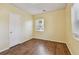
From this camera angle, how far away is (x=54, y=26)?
536 cm

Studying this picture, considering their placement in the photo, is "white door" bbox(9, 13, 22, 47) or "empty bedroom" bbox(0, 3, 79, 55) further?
"white door" bbox(9, 13, 22, 47)

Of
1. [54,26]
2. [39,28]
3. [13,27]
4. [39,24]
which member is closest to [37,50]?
[13,27]

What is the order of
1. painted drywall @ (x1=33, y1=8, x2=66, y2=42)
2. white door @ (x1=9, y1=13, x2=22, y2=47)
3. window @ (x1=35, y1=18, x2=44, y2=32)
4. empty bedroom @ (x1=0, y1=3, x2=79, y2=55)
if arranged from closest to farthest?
empty bedroom @ (x1=0, y1=3, x2=79, y2=55) < white door @ (x1=9, y1=13, x2=22, y2=47) < painted drywall @ (x1=33, y1=8, x2=66, y2=42) < window @ (x1=35, y1=18, x2=44, y2=32)

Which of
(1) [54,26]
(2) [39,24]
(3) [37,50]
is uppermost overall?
(2) [39,24]

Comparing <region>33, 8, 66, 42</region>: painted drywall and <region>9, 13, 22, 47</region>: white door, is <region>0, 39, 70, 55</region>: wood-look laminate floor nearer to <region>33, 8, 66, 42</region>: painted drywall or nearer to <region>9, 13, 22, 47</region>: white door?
<region>9, 13, 22, 47</region>: white door

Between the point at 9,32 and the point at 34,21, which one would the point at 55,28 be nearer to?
the point at 34,21

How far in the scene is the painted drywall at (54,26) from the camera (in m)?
5.02

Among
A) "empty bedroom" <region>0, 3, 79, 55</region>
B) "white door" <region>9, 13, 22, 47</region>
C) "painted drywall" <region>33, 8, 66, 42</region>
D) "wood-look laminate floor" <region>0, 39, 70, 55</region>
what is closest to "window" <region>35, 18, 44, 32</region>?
"empty bedroom" <region>0, 3, 79, 55</region>

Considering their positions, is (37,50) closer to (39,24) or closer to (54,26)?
(54,26)

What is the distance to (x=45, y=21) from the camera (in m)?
5.80

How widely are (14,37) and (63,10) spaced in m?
3.01

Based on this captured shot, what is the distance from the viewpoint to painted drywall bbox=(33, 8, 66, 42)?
5.02 metres

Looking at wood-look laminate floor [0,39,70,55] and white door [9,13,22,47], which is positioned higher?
white door [9,13,22,47]

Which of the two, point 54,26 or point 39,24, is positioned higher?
point 39,24
